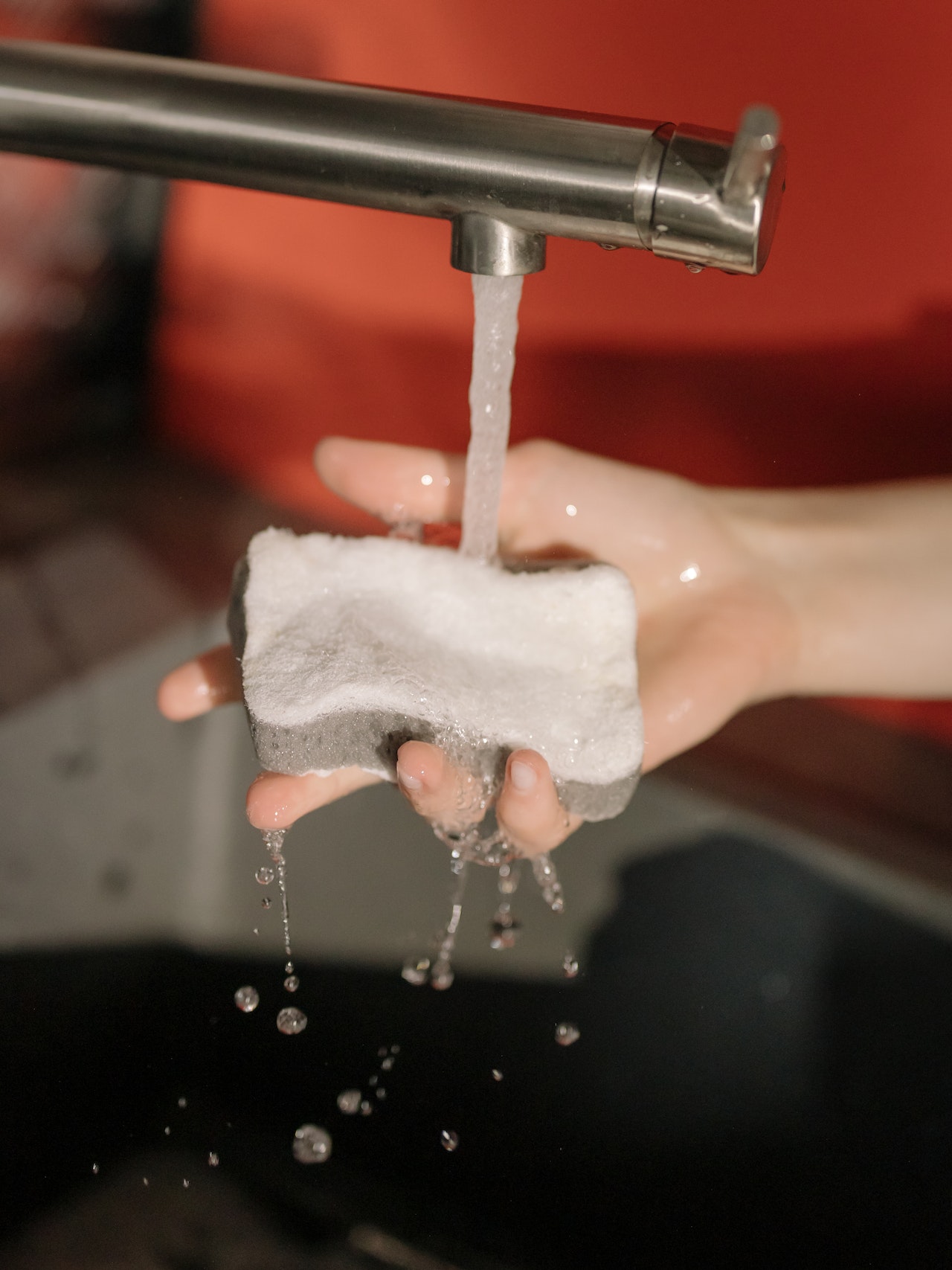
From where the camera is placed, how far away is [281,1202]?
71cm

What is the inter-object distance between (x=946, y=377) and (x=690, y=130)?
1.37ft

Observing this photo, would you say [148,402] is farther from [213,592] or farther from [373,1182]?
[373,1182]

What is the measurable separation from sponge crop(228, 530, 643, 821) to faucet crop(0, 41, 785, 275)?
209mm

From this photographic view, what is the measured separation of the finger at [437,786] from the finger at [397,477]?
0.22 metres

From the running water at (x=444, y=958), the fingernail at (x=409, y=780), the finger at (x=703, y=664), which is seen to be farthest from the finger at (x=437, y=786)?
the running water at (x=444, y=958)

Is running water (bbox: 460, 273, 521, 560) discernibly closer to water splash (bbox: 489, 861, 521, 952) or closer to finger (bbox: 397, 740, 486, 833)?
finger (bbox: 397, 740, 486, 833)

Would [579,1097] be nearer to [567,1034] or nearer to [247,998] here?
[567,1034]

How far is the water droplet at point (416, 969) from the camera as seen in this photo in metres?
0.74

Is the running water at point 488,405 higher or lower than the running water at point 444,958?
higher

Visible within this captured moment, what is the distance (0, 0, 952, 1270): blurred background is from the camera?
23.0 inches

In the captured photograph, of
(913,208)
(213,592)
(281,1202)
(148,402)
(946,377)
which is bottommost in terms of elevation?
(281,1202)

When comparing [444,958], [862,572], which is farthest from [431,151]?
[444,958]

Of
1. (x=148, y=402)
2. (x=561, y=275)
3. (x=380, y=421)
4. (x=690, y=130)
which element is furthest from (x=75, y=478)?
(x=690, y=130)

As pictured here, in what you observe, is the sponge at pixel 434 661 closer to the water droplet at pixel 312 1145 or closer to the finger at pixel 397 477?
the finger at pixel 397 477
